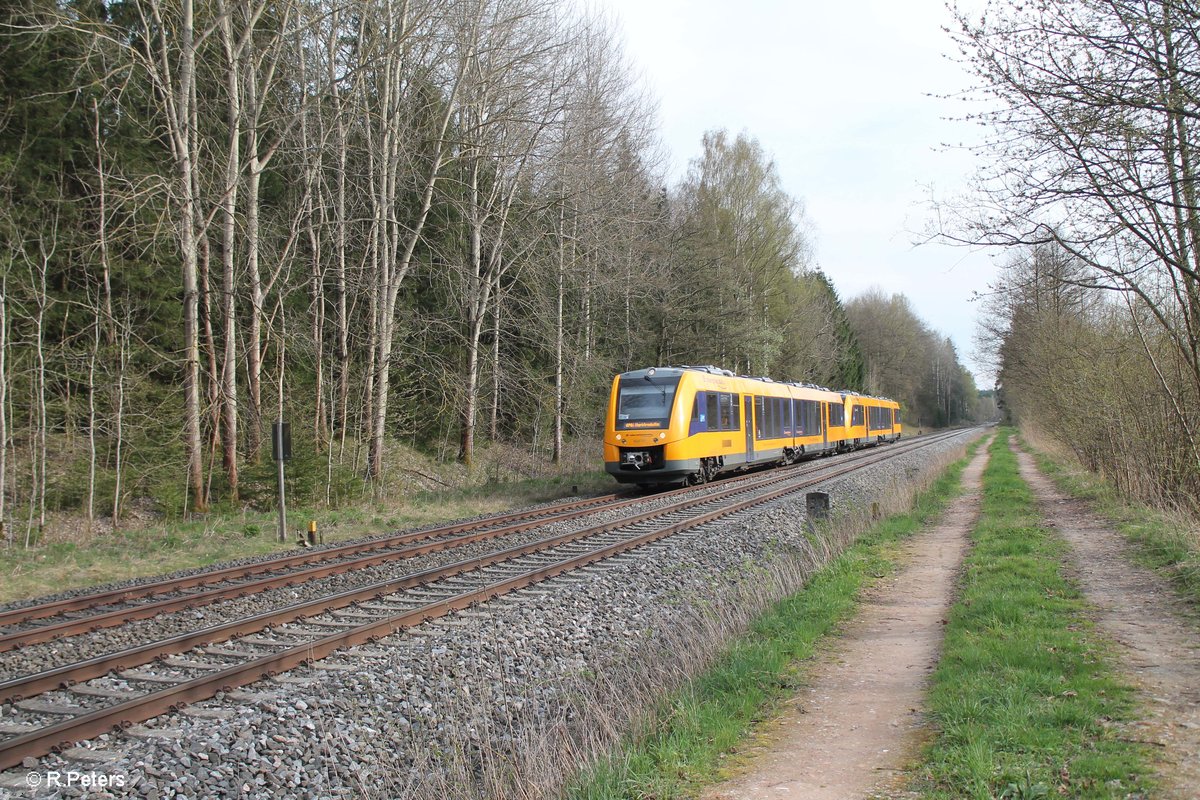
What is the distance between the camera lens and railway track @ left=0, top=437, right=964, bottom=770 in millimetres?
5184

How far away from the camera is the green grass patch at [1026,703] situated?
162 inches

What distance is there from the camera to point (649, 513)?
47.9ft

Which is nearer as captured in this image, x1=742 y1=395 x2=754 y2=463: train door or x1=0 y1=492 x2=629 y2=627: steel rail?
x1=0 y1=492 x2=629 y2=627: steel rail

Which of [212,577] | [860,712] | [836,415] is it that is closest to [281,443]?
[212,577]

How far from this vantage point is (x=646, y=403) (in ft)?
62.2

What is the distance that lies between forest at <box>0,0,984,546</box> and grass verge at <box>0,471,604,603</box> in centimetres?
117

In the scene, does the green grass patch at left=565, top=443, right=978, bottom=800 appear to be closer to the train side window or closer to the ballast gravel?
the ballast gravel

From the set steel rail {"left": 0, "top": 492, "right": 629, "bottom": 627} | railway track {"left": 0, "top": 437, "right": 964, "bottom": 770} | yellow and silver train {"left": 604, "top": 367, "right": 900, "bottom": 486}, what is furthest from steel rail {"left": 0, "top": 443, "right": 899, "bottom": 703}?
yellow and silver train {"left": 604, "top": 367, "right": 900, "bottom": 486}

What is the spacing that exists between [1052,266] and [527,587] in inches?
375

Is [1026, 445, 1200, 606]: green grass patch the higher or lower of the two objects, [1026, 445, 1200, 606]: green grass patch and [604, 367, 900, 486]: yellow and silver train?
the lower

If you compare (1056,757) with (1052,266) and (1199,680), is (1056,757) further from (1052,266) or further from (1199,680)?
(1052,266)

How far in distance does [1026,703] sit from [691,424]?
14.1 m

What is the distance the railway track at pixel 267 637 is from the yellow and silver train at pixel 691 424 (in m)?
5.58

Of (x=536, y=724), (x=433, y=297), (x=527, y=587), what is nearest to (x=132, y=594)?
(x=527, y=587)
